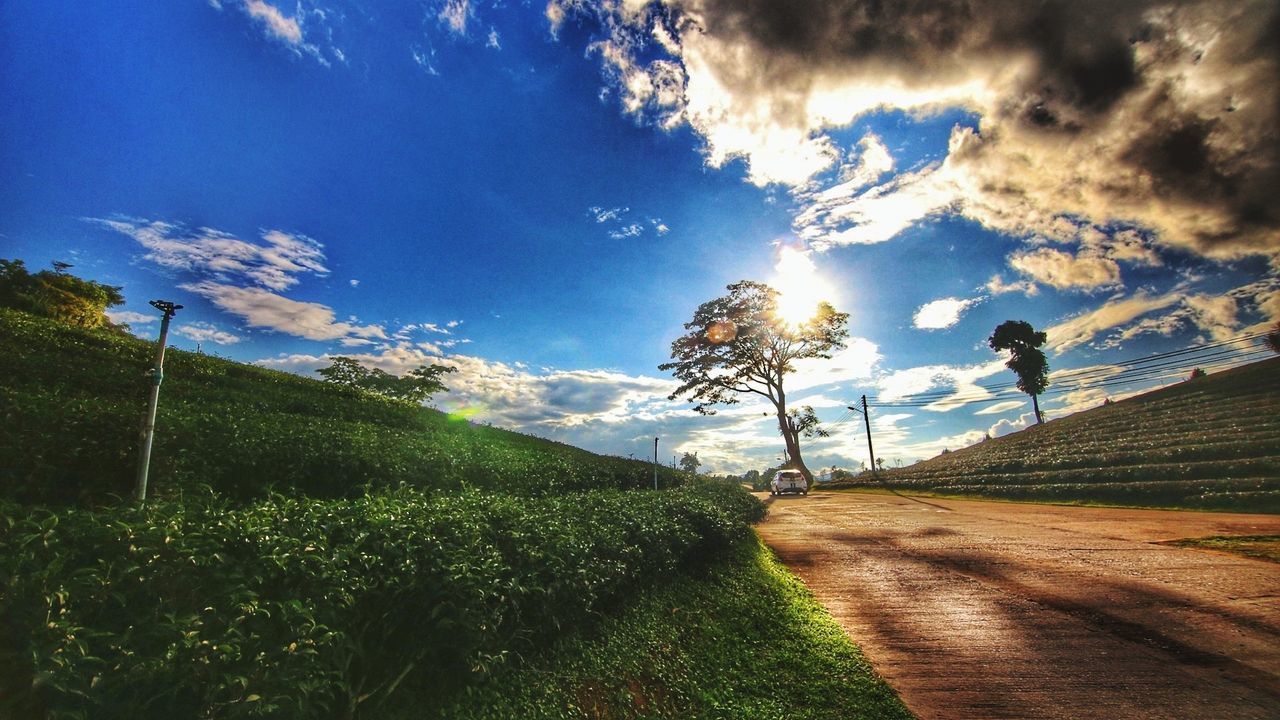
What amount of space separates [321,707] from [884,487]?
42641mm

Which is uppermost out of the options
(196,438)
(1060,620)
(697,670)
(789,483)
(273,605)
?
(196,438)

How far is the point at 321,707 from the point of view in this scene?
3.20 meters

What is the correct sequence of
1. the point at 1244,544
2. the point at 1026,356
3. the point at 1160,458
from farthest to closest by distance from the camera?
1. the point at 1026,356
2. the point at 1160,458
3. the point at 1244,544

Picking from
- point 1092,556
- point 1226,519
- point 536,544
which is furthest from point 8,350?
point 1226,519

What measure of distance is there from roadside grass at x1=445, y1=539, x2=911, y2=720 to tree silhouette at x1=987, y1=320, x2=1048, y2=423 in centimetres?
6885

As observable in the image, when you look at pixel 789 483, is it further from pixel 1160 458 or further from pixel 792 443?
pixel 1160 458

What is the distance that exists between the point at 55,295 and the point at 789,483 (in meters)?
35.9

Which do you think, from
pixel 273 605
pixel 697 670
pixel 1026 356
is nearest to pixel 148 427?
pixel 273 605

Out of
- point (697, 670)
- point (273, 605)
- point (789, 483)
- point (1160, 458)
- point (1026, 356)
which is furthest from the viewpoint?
point (1026, 356)

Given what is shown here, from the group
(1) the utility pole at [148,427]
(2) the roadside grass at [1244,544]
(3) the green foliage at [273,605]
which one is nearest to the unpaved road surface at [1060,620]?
(2) the roadside grass at [1244,544]

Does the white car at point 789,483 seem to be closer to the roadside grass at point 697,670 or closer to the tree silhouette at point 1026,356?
the roadside grass at point 697,670

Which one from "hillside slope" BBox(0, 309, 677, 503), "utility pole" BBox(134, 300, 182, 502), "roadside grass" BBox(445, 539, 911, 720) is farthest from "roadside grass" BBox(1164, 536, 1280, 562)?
"utility pole" BBox(134, 300, 182, 502)

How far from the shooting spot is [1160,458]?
28016 millimetres

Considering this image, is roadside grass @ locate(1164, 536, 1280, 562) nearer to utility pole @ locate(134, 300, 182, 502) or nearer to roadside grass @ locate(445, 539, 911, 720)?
roadside grass @ locate(445, 539, 911, 720)
